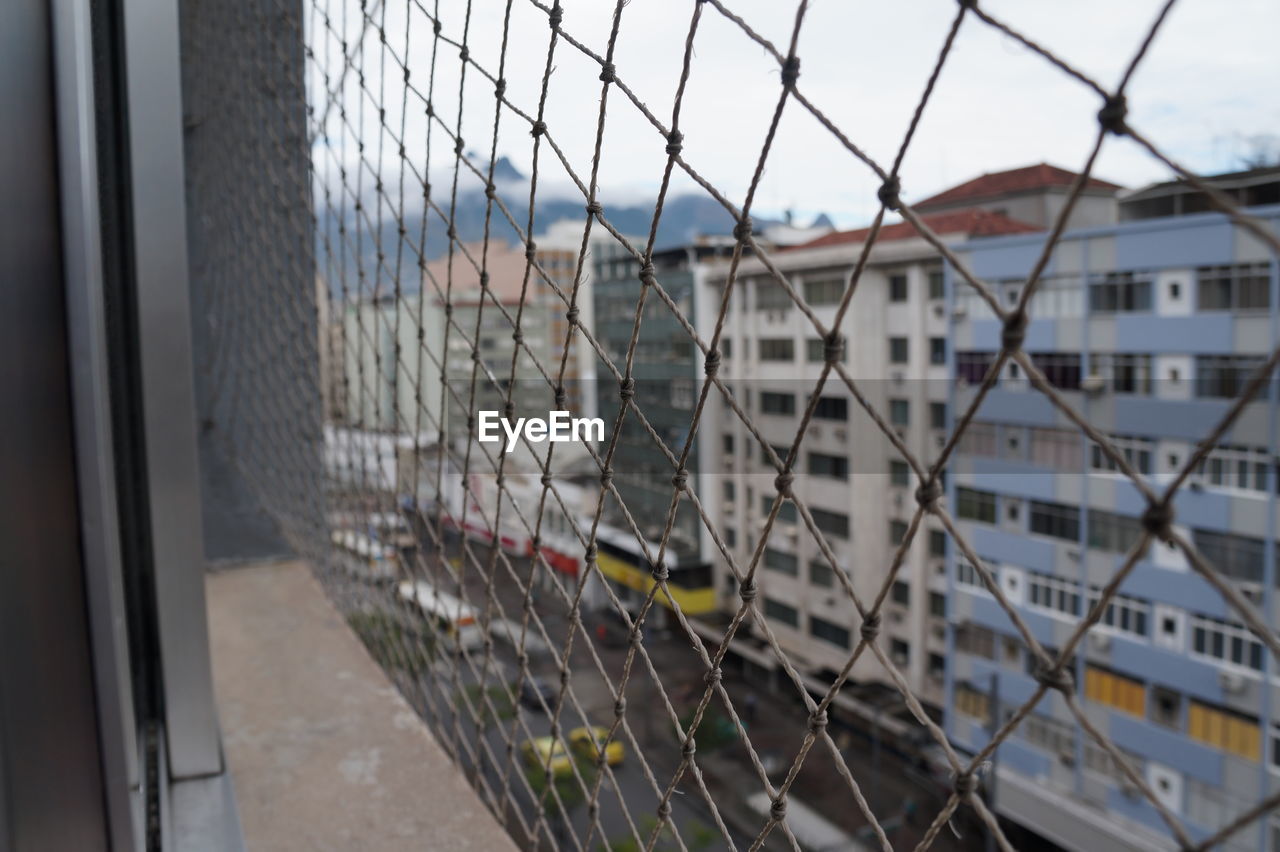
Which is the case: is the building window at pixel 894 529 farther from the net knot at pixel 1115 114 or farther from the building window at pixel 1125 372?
the net knot at pixel 1115 114

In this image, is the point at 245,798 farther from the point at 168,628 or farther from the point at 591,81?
the point at 591,81

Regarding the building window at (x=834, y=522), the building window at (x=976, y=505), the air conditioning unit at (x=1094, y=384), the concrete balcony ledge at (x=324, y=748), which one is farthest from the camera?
the building window at (x=834, y=522)

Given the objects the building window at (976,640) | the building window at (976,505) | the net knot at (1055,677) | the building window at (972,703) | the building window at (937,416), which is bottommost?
the building window at (972,703)

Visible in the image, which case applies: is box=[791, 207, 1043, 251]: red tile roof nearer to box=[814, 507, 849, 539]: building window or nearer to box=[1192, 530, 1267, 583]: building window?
box=[1192, 530, 1267, 583]: building window

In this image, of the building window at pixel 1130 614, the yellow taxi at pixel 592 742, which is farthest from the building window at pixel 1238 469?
the yellow taxi at pixel 592 742

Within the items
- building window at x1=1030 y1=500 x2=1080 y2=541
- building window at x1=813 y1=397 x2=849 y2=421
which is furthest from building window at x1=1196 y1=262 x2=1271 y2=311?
building window at x1=813 y1=397 x2=849 y2=421

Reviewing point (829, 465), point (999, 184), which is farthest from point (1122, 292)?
point (829, 465)

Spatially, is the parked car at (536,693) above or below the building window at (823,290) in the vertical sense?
below

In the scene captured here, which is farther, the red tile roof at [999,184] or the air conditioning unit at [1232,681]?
the air conditioning unit at [1232,681]

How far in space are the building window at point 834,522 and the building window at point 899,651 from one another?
870 millimetres

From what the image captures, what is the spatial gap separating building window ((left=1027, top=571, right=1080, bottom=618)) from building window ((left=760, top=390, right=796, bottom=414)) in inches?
70.9

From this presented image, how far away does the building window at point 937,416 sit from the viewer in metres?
6.24

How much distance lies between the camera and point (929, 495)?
34 centimetres

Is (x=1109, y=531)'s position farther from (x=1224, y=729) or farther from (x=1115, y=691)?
(x=1224, y=729)
